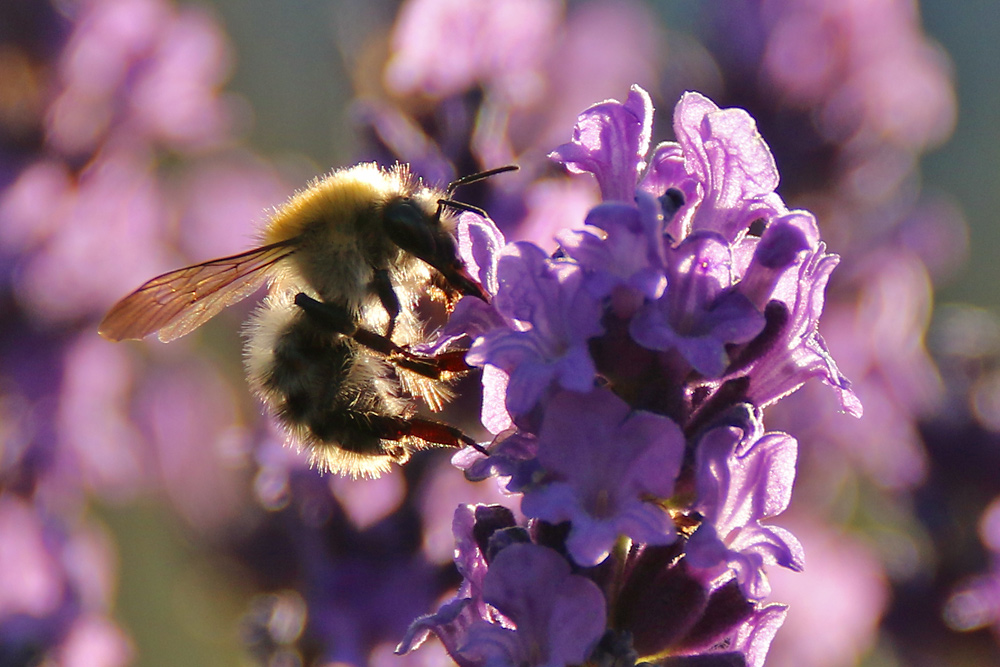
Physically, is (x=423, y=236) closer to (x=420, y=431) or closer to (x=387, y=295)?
(x=387, y=295)

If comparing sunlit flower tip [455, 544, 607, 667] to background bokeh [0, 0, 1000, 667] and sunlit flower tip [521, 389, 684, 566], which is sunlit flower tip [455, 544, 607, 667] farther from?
background bokeh [0, 0, 1000, 667]

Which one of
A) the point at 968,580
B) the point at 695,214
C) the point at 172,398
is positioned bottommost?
the point at 172,398

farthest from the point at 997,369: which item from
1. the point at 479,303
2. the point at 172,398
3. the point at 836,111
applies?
the point at 172,398

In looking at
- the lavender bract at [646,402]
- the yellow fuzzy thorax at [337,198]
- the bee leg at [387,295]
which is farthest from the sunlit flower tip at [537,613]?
the yellow fuzzy thorax at [337,198]

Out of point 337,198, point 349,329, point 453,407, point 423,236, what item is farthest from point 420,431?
point 453,407

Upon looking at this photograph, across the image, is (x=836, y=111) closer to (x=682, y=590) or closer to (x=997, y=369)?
(x=997, y=369)

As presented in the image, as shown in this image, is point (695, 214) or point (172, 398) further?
point (172, 398)
